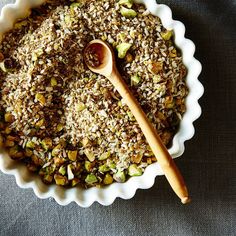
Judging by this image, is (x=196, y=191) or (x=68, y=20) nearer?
(x=68, y=20)

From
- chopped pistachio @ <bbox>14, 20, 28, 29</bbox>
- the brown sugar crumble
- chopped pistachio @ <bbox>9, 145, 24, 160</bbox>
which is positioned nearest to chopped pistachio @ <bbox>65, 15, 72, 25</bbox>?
the brown sugar crumble

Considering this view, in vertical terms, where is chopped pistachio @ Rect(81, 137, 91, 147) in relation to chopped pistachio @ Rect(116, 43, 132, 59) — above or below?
below

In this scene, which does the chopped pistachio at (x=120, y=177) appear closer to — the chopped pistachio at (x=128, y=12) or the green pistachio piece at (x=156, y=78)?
the green pistachio piece at (x=156, y=78)

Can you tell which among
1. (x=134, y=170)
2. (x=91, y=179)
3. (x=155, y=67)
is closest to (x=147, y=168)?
(x=134, y=170)

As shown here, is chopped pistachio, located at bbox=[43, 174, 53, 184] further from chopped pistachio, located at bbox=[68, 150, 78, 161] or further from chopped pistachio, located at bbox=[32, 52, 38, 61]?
chopped pistachio, located at bbox=[32, 52, 38, 61]

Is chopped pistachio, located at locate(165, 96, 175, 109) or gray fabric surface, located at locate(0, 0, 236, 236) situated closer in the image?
chopped pistachio, located at locate(165, 96, 175, 109)

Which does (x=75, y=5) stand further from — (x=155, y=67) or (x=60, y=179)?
(x=60, y=179)

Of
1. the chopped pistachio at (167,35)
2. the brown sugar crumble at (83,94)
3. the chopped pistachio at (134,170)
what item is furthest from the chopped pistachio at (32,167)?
the chopped pistachio at (167,35)
